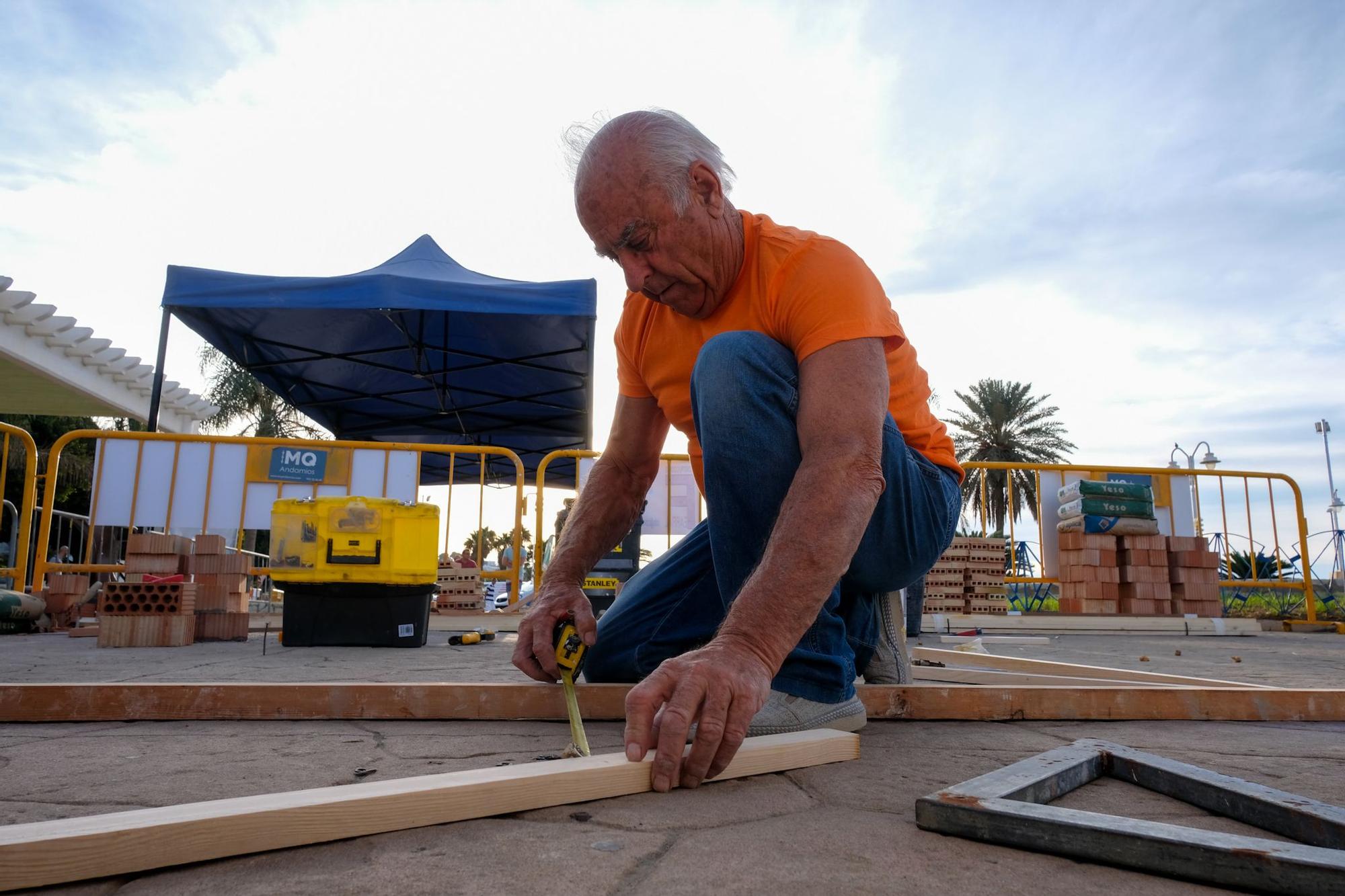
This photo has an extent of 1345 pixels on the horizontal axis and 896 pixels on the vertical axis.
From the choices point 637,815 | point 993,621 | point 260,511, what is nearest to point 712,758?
point 637,815

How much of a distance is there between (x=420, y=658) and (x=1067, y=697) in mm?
2975

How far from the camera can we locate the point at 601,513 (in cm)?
225

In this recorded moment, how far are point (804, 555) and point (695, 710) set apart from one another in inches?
12.8

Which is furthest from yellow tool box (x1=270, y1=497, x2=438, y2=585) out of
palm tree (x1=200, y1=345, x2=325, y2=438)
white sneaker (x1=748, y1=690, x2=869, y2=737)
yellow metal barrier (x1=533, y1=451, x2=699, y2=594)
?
palm tree (x1=200, y1=345, x2=325, y2=438)

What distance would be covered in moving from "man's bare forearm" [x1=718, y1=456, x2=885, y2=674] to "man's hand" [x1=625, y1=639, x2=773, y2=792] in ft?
0.25

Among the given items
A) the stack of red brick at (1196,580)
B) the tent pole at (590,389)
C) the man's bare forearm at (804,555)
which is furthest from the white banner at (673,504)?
the man's bare forearm at (804,555)

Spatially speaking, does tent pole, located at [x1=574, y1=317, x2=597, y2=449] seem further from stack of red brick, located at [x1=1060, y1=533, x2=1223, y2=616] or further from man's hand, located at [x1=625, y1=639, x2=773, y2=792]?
man's hand, located at [x1=625, y1=639, x2=773, y2=792]

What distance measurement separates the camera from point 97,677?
2943mm

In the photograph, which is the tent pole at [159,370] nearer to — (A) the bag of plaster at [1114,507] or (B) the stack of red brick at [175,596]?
(B) the stack of red brick at [175,596]

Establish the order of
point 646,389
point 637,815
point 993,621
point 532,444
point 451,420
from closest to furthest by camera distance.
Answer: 1. point 637,815
2. point 646,389
3. point 993,621
4. point 451,420
5. point 532,444

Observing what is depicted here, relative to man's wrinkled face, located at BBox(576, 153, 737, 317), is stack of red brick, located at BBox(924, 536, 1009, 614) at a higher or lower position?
lower

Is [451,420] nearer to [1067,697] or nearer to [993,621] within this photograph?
[993,621]

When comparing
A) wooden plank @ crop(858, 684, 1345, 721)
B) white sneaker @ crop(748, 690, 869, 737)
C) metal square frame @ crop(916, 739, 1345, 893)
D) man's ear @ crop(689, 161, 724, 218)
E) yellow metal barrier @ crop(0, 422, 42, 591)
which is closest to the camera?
metal square frame @ crop(916, 739, 1345, 893)

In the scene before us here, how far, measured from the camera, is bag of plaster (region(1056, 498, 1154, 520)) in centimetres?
834
